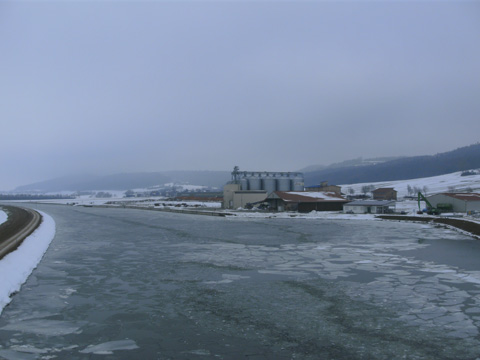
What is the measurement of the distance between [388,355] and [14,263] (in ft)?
51.7

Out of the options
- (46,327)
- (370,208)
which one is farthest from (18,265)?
(370,208)

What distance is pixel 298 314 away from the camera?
9688mm

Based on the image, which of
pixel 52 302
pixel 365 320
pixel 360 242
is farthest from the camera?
pixel 360 242

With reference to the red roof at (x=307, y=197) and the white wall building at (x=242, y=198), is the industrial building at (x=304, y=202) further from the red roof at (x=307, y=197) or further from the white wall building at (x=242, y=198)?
the white wall building at (x=242, y=198)

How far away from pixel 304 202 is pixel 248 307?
5172 cm

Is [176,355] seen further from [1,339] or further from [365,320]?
[365,320]

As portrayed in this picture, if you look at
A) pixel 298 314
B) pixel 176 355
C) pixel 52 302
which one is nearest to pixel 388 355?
pixel 298 314

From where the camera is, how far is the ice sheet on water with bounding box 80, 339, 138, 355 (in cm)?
747

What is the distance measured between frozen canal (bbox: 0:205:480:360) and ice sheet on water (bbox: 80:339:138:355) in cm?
2

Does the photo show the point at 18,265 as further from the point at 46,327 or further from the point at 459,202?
the point at 459,202

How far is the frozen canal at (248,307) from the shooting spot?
24.9ft

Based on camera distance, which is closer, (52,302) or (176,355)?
(176,355)

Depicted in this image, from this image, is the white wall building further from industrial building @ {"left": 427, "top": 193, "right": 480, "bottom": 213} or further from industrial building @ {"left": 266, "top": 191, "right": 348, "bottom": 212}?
industrial building @ {"left": 427, "top": 193, "right": 480, "bottom": 213}

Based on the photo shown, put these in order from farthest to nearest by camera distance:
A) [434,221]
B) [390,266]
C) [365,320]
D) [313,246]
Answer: [434,221] → [313,246] → [390,266] → [365,320]
